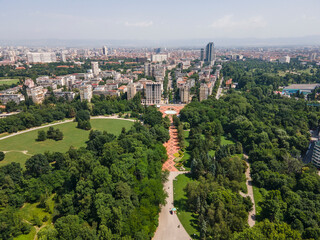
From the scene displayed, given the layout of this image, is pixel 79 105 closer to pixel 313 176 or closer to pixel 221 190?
pixel 221 190

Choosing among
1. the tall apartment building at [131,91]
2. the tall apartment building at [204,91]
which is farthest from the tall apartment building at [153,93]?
the tall apartment building at [204,91]

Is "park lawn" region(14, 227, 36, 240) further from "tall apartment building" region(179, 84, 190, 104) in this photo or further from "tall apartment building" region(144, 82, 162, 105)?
"tall apartment building" region(179, 84, 190, 104)

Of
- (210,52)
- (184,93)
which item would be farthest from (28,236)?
(210,52)

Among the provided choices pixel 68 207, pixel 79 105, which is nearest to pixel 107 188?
pixel 68 207

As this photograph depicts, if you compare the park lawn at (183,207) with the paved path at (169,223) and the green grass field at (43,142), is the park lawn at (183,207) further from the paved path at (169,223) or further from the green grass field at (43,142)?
the green grass field at (43,142)

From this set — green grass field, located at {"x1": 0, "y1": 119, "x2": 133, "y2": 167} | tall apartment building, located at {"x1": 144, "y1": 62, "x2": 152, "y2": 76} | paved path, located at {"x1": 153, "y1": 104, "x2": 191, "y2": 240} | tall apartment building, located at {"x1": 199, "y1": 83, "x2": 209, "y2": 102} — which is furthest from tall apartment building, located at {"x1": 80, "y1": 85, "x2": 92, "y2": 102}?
tall apartment building, located at {"x1": 144, "y1": 62, "x2": 152, "y2": 76}
